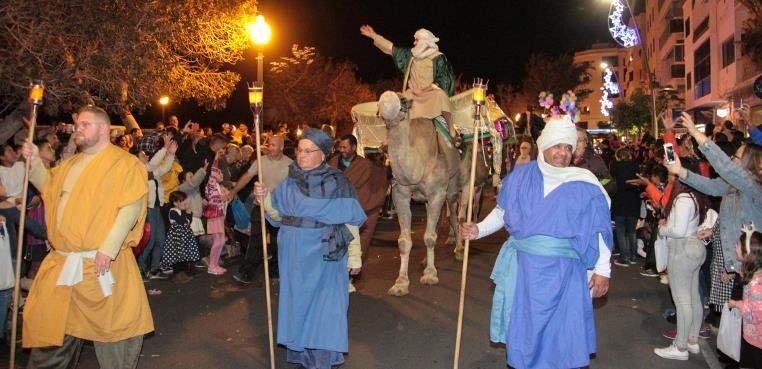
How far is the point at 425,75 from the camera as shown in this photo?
1009 cm

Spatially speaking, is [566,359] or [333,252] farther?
[333,252]

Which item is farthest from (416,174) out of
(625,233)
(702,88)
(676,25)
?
(676,25)

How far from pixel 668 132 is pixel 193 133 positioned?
25.4 feet

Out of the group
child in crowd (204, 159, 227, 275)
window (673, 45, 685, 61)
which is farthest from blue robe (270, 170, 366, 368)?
window (673, 45, 685, 61)

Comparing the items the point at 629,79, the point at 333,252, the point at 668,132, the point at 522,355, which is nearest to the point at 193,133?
the point at 333,252

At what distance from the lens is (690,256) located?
6.10m

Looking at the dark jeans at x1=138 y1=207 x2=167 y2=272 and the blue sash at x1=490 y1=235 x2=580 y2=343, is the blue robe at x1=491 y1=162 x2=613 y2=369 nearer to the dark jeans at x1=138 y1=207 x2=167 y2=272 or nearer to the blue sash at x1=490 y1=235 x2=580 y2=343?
the blue sash at x1=490 y1=235 x2=580 y2=343

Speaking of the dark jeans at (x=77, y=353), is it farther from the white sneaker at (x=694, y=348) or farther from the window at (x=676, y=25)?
the window at (x=676, y=25)

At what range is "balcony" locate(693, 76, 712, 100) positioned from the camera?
38031 millimetres

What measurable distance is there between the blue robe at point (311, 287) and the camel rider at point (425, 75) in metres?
4.36

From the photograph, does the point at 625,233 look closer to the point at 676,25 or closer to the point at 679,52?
the point at 676,25

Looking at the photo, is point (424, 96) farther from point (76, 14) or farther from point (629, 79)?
point (629, 79)

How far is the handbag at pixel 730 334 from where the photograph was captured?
577 centimetres

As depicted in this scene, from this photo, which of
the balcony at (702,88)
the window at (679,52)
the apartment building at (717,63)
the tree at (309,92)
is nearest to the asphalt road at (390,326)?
the apartment building at (717,63)
